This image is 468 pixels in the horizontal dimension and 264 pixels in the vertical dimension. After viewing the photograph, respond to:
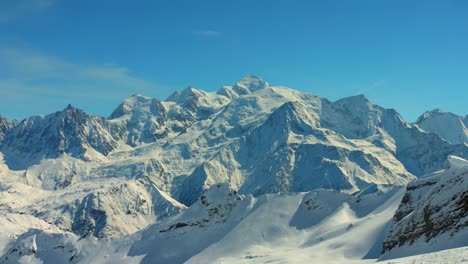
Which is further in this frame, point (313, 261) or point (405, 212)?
point (313, 261)

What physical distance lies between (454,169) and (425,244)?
19161mm

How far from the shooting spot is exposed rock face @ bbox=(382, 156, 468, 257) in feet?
332

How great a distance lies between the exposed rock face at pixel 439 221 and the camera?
10125cm

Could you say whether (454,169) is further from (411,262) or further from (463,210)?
(411,262)

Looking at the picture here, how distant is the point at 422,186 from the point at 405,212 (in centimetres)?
1316

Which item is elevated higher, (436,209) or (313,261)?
(436,209)

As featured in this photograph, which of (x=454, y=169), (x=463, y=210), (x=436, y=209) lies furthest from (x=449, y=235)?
(x=454, y=169)

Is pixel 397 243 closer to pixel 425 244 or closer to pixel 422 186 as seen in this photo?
pixel 425 244

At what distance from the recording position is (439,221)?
109 m

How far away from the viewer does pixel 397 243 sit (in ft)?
414

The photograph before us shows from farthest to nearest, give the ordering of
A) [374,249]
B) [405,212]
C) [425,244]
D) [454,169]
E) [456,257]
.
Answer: [374,249], [405,212], [454,169], [425,244], [456,257]

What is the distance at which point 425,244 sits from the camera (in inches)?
4343

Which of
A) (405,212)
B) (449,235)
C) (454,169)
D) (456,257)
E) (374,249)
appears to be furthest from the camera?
(374,249)

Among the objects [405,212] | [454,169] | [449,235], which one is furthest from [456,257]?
[405,212]
